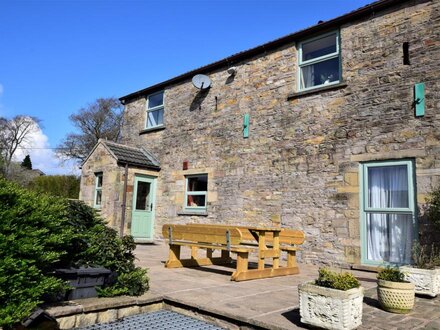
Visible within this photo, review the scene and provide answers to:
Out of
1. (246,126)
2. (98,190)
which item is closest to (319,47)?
(246,126)

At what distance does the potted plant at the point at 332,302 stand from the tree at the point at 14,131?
38.0 meters

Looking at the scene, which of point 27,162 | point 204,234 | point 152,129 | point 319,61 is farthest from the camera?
point 27,162

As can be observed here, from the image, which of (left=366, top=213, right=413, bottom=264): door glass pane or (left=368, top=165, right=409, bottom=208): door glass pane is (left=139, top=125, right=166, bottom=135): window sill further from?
(left=366, top=213, right=413, bottom=264): door glass pane

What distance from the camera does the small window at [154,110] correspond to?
12727mm

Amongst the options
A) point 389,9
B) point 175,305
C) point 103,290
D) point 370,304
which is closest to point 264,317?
point 175,305

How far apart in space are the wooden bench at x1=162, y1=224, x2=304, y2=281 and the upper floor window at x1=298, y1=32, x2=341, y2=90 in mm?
3838

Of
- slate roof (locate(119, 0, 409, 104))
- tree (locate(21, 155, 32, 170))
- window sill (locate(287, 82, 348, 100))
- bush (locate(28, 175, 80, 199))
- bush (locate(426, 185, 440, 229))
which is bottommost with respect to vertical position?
bush (locate(426, 185, 440, 229))

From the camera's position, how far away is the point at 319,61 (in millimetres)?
8570

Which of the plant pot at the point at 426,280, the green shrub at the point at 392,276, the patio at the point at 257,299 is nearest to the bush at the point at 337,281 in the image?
the patio at the point at 257,299

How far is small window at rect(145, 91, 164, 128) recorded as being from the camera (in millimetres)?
12727

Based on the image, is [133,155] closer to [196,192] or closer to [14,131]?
[196,192]

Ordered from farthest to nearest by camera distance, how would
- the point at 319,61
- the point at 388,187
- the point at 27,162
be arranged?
the point at 27,162 < the point at 319,61 < the point at 388,187

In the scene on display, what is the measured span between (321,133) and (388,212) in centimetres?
221

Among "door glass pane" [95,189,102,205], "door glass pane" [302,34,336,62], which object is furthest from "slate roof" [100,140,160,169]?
"door glass pane" [302,34,336,62]
